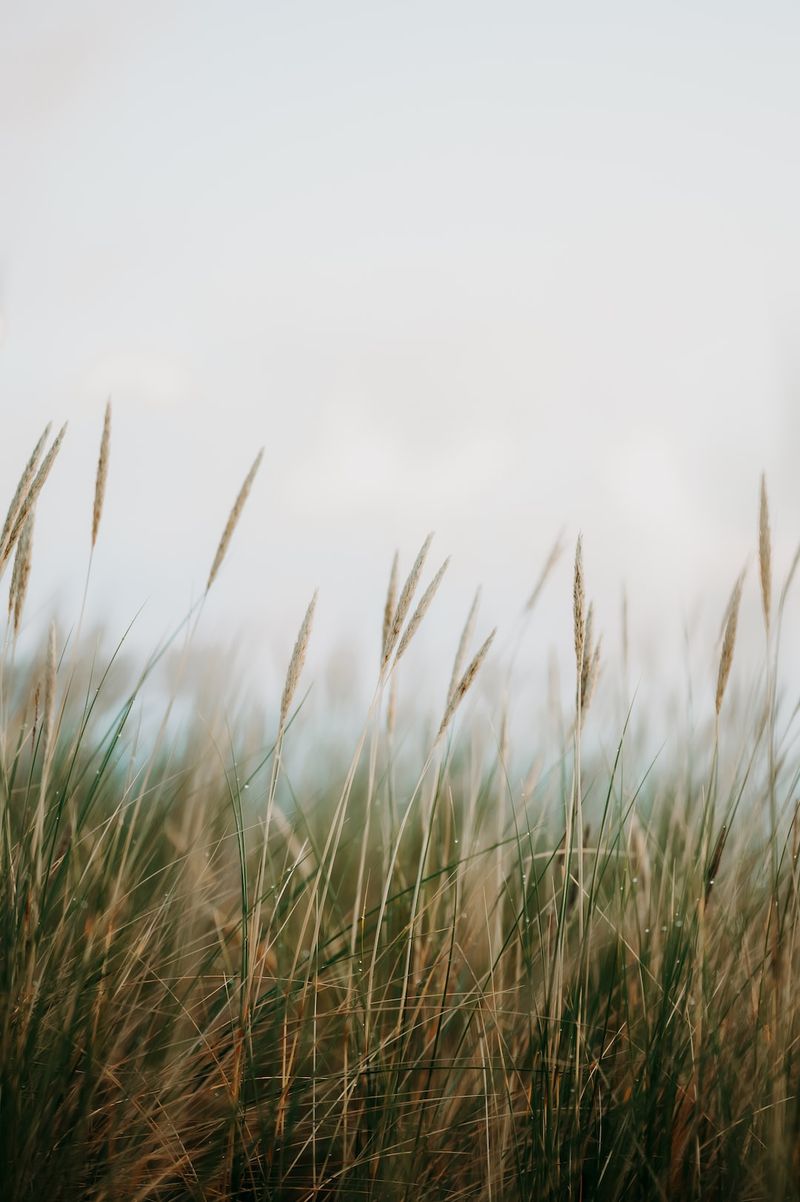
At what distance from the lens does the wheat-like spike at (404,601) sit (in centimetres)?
133

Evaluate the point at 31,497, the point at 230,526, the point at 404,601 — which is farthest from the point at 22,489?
the point at 404,601

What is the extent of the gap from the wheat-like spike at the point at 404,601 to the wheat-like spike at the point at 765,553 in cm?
49

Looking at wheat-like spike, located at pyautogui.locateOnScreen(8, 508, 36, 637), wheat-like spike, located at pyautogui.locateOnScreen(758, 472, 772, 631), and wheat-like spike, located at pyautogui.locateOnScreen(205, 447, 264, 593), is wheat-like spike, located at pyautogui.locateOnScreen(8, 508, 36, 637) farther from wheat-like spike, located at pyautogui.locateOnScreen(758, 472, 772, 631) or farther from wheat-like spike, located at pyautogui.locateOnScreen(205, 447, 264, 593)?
wheat-like spike, located at pyautogui.locateOnScreen(758, 472, 772, 631)

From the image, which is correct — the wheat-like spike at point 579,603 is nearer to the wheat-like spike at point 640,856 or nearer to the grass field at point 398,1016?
the grass field at point 398,1016

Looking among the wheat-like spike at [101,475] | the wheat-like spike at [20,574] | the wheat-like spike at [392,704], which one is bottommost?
the wheat-like spike at [392,704]

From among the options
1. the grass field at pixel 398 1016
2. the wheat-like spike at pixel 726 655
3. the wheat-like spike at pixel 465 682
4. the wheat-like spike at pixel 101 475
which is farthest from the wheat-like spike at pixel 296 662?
the wheat-like spike at pixel 726 655

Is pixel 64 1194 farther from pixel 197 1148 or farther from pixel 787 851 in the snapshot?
pixel 787 851

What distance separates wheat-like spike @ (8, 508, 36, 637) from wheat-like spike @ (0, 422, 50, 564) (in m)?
0.06

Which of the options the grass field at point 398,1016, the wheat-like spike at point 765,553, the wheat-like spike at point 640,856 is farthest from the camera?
the wheat-like spike at point 640,856

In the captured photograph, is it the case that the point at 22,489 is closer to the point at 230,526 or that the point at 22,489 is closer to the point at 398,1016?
the point at 230,526

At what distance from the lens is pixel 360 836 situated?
2254 millimetres

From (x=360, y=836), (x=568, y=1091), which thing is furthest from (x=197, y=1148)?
(x=360, y=836)

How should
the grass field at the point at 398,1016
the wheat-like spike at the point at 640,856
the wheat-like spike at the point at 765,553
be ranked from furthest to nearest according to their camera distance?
the wheat-like spike at the point at 640,856 → the wheat-like spike at the point at 765,553 → the grass field at the point at 398,1016

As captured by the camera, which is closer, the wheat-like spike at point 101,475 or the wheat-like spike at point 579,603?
the wheat-like spike at point 579,603
